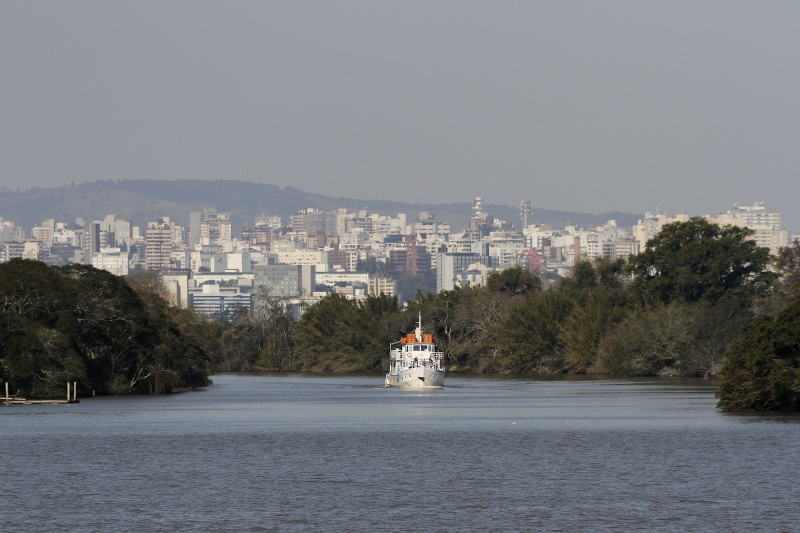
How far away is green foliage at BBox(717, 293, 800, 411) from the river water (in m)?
1.30

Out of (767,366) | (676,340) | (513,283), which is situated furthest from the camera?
(513,283)

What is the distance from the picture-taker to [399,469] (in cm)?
4153

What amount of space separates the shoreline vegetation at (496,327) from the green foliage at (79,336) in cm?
9

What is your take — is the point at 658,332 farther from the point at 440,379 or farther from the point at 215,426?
the point at 215,426

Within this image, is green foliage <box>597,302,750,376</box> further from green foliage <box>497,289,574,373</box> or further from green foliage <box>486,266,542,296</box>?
green foliage <box>486,266,542,296</box>

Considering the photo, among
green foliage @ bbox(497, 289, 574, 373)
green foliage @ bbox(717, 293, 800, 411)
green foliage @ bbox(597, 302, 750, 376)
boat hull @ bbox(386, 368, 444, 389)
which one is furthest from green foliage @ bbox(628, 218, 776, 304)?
green foliage @ bbox(717, 293, 800, 411)

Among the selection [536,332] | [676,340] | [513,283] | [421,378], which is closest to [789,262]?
[676,340]

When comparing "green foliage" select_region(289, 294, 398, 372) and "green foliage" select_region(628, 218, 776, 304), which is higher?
"green foliage" select_region(628, 218, 776, 304)

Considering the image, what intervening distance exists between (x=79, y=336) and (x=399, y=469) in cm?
3778

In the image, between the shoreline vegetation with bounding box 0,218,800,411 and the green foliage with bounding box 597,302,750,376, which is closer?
the shoreline vegetation with bounding box 0,218,800,411

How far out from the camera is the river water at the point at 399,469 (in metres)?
32.3

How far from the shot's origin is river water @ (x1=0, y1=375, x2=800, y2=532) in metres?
32.3

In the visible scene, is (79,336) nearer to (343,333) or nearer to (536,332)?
(536,332)

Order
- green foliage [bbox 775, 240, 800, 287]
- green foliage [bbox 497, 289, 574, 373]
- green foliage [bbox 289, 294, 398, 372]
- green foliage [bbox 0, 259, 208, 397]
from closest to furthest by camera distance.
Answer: green foliage [bbox 0, 259, 208, 397] → green foliage [bbox 775, 240, 800, 287] → green foliage [bbox 497, 289, 574, 373] → green foliage [bbox 289, 294, 398, 372]
